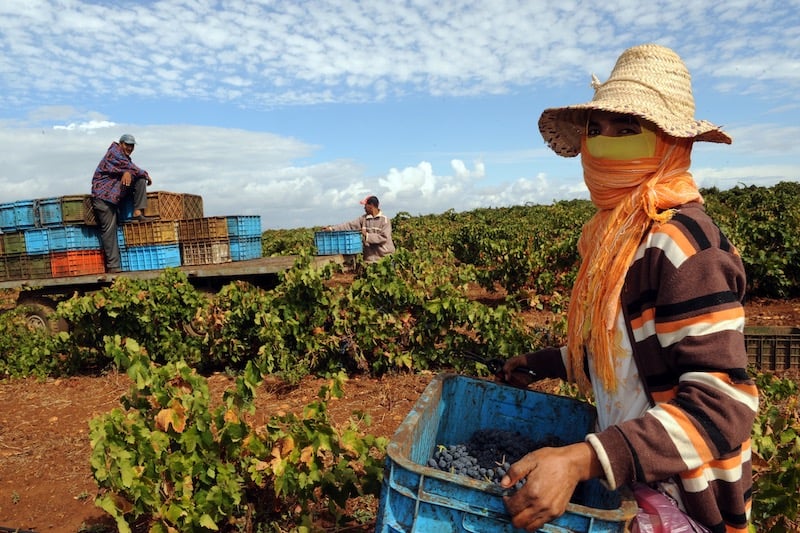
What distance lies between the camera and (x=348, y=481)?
2.58m

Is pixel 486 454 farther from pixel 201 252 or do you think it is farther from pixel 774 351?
pixel 201 252

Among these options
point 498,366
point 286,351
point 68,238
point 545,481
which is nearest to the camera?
point 545,481

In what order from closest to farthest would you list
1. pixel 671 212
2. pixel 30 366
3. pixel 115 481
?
pixel 671 212 < pixel 115 481 < pixel 30 366

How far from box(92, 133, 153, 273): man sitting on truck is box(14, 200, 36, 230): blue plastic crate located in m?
0.94

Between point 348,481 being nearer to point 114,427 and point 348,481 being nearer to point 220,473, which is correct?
point 220,473

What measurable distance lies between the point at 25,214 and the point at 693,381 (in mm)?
9633

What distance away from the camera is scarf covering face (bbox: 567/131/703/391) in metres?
1.62

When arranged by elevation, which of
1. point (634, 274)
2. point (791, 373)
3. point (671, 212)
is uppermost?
point (671, 212)

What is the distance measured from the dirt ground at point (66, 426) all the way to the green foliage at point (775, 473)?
2.67 m

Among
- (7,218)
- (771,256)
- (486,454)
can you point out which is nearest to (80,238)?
(7,218)

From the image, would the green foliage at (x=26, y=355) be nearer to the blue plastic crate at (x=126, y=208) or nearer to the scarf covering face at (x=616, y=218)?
the blue plastic crate at (x=126, y=208)

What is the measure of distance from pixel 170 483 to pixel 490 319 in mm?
3644

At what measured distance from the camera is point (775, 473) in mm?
2529

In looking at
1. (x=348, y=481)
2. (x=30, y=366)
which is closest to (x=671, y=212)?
(x=348, y=481)
